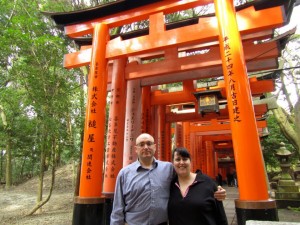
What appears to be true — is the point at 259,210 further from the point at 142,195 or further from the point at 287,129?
the point at 287,129

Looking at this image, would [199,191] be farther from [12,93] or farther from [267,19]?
[12,93]

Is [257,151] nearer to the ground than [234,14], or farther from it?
nearer to the ground

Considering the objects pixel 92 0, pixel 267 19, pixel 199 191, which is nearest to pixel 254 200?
pixel 199 191

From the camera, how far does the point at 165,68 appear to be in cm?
589

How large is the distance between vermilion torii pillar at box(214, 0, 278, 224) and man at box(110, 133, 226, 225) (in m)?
1.73

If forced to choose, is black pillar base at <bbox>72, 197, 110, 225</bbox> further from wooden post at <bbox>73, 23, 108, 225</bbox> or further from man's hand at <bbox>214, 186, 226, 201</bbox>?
man's hand at <bbox>214, 186, 226, 201</bbox>

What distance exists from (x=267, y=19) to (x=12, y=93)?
830 centimetres

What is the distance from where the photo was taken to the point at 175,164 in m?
2.27

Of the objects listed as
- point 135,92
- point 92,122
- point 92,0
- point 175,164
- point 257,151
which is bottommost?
point 175,164

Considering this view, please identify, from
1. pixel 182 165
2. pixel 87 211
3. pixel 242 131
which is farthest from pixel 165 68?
pixel 182 165

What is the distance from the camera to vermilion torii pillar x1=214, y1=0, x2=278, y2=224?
357 centimetres

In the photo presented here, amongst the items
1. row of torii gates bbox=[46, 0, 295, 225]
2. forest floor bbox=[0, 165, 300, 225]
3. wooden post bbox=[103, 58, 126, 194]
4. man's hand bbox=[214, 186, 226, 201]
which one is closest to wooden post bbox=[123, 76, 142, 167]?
row of torii gates bbox=[46, 0, 295, 225]

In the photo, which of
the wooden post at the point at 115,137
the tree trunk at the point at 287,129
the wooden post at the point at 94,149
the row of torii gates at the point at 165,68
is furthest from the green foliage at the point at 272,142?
the wooden post at the point at 94,149

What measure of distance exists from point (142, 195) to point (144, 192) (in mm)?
31
